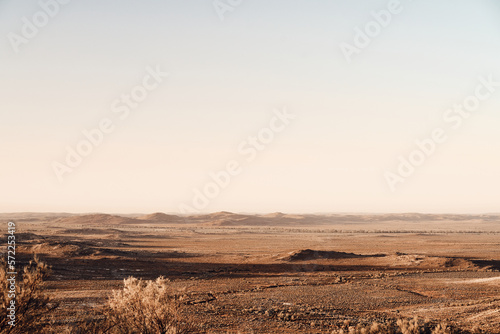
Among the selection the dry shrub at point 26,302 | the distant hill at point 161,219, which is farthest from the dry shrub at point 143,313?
the distant hill at point 161,219

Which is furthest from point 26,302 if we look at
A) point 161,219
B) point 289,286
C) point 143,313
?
point 161,219

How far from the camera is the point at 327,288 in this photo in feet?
92.0

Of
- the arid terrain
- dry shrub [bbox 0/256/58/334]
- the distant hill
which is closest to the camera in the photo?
dry shrub [bbox 0/256/58/334]

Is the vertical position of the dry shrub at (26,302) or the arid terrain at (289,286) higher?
the dry shrub at (26,302)

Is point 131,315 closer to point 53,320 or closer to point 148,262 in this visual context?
point 53,320

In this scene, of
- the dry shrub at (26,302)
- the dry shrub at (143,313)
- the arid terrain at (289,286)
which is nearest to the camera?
the dry shrub at (26,302)

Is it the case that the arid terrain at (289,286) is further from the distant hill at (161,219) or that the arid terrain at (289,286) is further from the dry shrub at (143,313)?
the distant hill at (161,219)

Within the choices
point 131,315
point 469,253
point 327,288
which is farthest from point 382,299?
point 469,253

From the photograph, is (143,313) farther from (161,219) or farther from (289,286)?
(161,219)

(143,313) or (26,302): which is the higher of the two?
(26,302)

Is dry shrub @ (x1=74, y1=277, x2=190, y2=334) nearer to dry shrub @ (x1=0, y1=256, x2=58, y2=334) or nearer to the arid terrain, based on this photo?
the arid terrain

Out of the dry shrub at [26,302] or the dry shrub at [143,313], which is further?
the dry shrub at [143,313]

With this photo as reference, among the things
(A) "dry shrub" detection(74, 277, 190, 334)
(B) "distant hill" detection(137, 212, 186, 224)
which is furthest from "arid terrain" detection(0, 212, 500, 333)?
(B) "distant hill" detection(137, 212, 186, 224)

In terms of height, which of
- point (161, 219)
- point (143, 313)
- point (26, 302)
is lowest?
point (161, 219)
